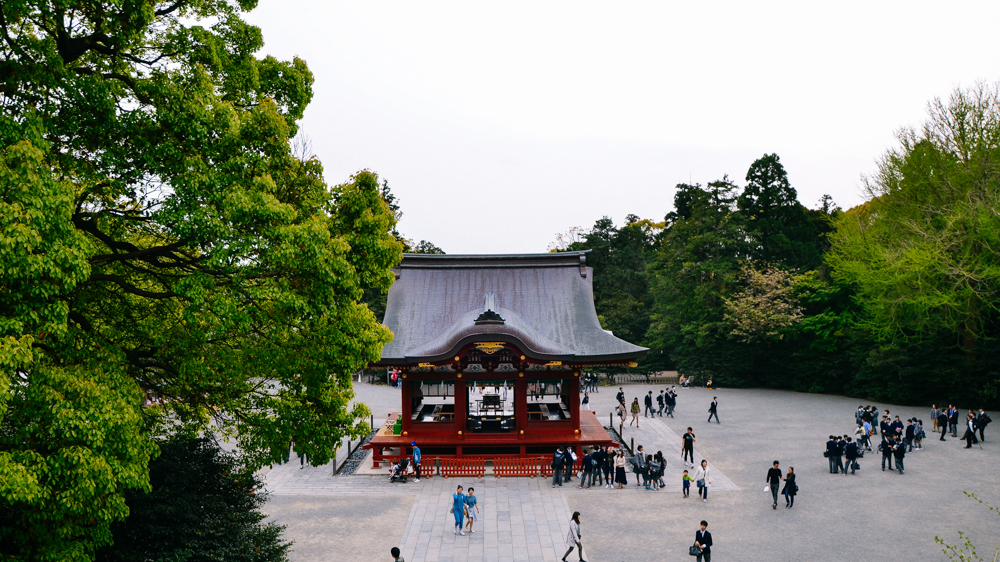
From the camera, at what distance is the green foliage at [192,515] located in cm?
912

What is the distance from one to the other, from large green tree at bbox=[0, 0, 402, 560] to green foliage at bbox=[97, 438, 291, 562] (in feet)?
2.92

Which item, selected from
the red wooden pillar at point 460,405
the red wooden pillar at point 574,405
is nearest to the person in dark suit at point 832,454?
the red wooden pillar at point 574,405

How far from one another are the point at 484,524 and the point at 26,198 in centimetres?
1219

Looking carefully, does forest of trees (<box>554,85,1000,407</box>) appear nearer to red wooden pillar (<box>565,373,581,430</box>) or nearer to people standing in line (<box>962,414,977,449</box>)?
people standing in line (<box>962,414,977,449</box>)

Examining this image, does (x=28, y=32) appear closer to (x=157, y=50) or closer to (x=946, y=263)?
(x=157, y=50)

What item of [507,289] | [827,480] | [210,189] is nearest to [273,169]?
[210,189]

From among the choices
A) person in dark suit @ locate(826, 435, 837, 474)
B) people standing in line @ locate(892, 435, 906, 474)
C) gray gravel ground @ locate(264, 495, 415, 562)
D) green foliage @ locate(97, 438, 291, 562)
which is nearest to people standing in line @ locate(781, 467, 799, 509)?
person in dark suit @ locate(826, 435, 837, 474)

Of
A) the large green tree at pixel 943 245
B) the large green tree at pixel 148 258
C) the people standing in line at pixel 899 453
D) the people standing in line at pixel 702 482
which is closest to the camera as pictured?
the large green tree at pixel 148 258

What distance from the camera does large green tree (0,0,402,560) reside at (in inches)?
260

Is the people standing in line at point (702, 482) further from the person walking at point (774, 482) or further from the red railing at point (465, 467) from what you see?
the red railing at point (465, 467)

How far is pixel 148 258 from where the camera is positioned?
9.28 meters

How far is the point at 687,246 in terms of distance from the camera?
39.0m

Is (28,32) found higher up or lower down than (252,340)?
higher up

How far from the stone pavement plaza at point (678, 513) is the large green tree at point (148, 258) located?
535 cm
